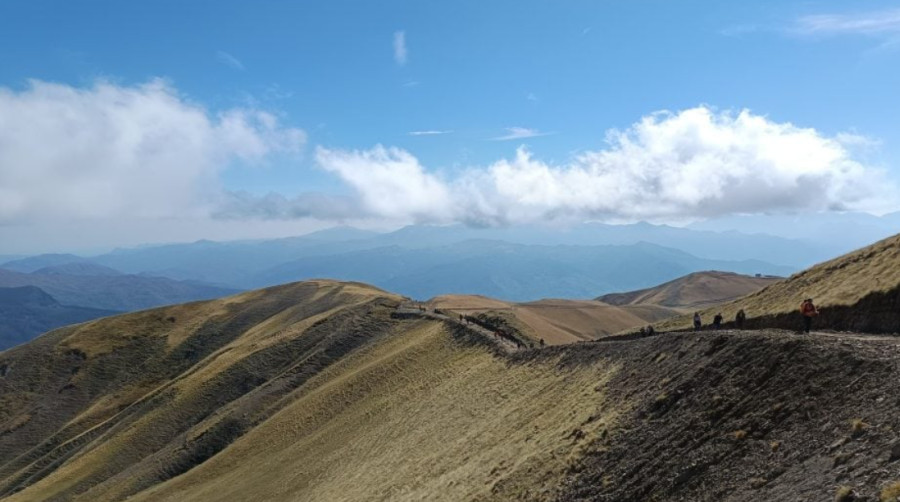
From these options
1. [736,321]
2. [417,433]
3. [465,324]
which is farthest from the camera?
[465,324]

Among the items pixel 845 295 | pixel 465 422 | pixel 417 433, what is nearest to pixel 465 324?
pixel 417 433

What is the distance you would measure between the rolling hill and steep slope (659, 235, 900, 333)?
6.21 m

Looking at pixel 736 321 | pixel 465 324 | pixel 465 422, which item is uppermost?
pixel 736 321

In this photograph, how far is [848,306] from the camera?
3091cm

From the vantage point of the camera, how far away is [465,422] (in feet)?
137

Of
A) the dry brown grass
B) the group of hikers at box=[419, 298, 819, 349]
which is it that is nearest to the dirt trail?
the group of hikers at box=[419, 298, 819, 349]

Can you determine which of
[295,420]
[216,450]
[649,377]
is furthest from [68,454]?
[649,377]

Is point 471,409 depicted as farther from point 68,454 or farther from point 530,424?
point 68,454

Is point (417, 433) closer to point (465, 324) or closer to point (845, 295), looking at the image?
point (465, 324)

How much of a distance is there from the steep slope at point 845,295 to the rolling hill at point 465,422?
6.21 m

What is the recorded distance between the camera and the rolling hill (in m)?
18.5

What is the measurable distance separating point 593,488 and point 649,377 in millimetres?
8396

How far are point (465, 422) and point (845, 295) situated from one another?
2431 cm

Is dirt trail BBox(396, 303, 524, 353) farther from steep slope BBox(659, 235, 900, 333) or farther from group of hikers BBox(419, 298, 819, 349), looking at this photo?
steep slope BBox(659, 235, 900, 333)
